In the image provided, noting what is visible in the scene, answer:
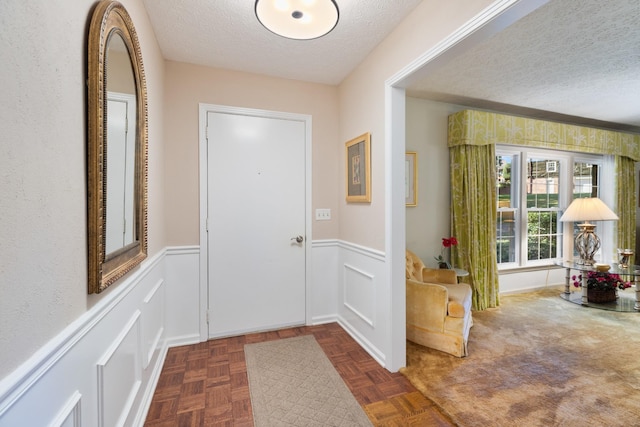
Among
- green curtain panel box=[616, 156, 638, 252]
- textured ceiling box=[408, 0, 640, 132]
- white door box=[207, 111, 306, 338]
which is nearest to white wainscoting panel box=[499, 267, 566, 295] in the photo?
green curtain panel box=[616, 156, 638, 252]

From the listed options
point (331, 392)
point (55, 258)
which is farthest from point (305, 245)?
point (55, 258)

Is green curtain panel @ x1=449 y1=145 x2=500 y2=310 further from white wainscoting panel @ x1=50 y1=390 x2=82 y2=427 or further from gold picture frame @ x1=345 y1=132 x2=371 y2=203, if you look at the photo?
white wainscoting panel @ x1=50 y1=390 x2=82 y2=427

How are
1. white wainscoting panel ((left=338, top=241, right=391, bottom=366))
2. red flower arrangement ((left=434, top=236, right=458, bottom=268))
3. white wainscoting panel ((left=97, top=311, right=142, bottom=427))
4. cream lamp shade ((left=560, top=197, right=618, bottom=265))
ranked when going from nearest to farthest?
1. white wainscoting panel ((left=97, top=311, right=142, bottom=427))
2. white wainscoting panel ((left=338, top=241, right=391, bottom=366))
3. red flower arrangement ((left=434, top=236, right=458, bottom=268))
4. cream lamp shade ((left=560, top=197, right=618, bottom=265))

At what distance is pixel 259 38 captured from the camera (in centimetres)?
215

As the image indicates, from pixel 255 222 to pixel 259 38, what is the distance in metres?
1.53

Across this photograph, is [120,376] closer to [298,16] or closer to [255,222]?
[255,222]

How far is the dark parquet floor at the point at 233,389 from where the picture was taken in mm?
1665

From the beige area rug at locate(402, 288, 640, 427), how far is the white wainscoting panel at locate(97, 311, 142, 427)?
1.70 metres

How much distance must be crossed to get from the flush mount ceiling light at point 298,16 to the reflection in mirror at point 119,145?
73 cm

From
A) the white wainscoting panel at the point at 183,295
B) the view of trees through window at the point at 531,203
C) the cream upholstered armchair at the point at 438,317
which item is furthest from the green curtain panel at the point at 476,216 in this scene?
the white wainscoting panel at the point at 183,295

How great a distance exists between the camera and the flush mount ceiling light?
1499 mm

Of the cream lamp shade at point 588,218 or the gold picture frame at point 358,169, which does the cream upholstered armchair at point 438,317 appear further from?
the cream lamp shade at point 588,218

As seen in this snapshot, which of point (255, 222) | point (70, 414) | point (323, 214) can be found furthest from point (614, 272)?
→ point (70, 414)

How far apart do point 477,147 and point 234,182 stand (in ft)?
9.20
